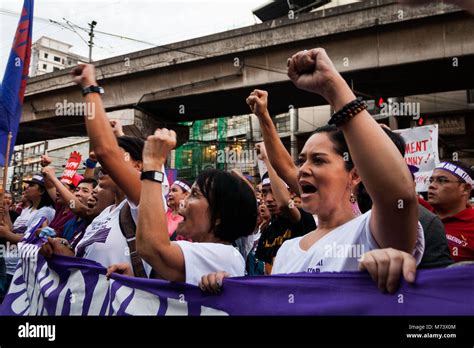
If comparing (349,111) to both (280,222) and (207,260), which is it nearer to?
(207,260)

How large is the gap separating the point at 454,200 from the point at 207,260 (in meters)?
2.65

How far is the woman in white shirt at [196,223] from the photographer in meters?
1.77

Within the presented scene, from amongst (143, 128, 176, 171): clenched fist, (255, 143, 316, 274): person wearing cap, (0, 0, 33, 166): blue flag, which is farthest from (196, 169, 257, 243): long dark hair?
(0, 0, 33, 166): blue flag

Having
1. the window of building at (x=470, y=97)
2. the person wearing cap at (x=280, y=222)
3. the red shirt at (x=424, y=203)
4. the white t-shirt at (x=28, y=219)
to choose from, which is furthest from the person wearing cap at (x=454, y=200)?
the window of building at (x=470, y=97)

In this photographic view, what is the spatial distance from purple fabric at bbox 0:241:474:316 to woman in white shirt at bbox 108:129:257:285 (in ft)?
0.43

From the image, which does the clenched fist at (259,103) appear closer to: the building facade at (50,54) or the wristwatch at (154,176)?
the wristwatch at (154,176)

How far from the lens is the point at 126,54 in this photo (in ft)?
54.6

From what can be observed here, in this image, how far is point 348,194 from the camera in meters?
1.84

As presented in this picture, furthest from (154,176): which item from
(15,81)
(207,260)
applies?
(15,81)

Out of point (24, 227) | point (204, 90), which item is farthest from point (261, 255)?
point (204, 90)

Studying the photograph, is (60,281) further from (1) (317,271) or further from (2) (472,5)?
(2) (472,5)

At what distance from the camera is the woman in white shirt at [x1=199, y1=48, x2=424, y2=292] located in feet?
4.14

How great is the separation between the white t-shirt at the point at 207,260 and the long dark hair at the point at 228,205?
134 millimetres
